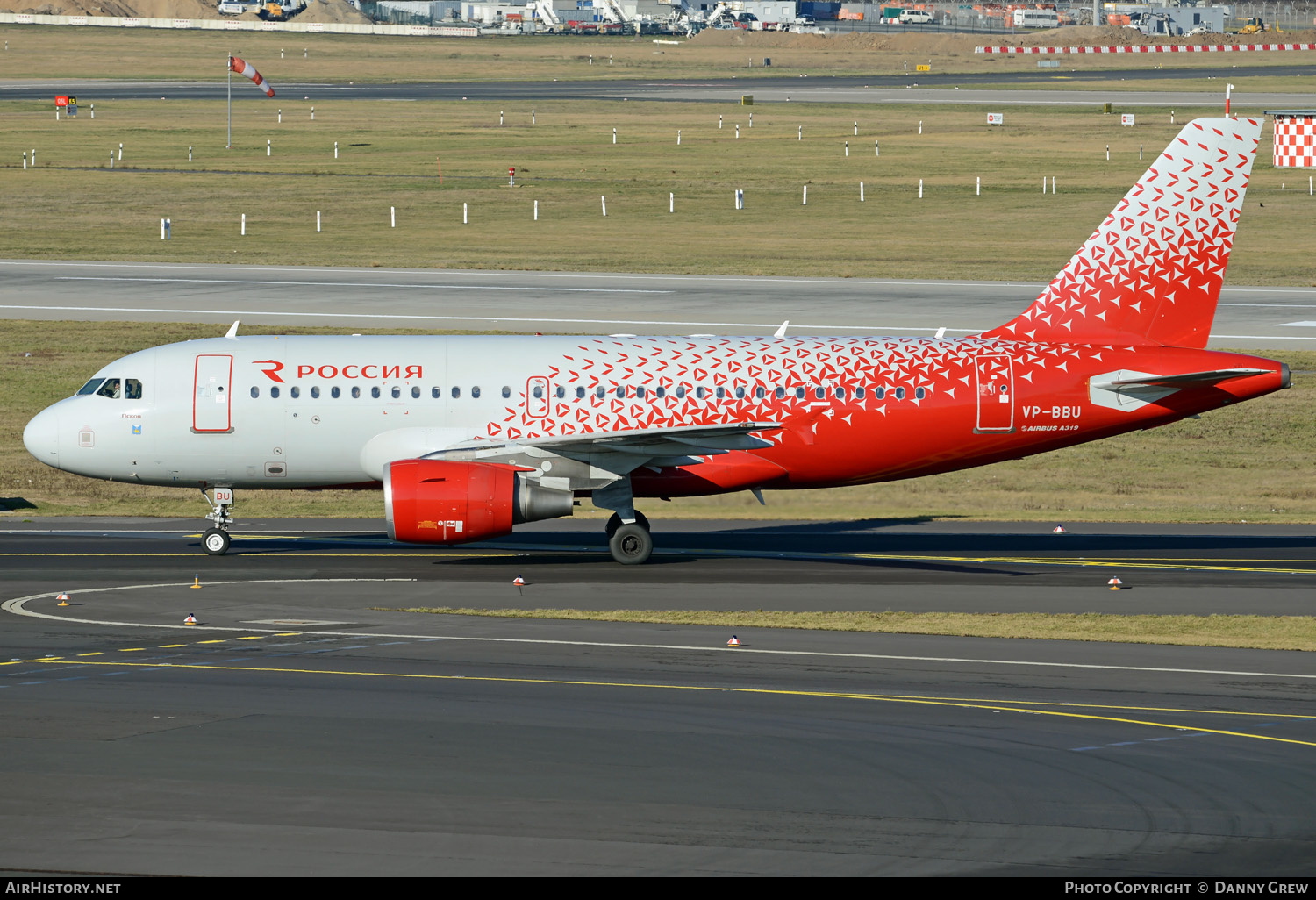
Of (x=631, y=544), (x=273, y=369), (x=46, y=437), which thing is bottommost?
(x=631, y=544)

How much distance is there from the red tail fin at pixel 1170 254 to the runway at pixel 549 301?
975 inches

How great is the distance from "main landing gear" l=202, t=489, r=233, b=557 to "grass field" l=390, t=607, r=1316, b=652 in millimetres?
7566

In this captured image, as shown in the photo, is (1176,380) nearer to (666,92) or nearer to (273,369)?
(273,369)

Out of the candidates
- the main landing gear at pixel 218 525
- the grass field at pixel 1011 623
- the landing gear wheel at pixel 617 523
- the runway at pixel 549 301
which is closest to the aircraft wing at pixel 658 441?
the landing gear wheel at pixel 617 523

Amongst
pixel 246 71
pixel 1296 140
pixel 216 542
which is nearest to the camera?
pixel 216 542

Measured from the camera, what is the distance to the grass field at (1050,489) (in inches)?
1769

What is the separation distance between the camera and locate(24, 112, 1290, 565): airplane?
36656mm

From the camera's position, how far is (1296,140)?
121m

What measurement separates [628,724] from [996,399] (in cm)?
1608

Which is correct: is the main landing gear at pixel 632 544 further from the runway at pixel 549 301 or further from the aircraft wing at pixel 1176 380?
the runway at pixel 549 301

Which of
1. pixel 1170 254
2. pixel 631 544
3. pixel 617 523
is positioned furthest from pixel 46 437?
pixel 1170 254

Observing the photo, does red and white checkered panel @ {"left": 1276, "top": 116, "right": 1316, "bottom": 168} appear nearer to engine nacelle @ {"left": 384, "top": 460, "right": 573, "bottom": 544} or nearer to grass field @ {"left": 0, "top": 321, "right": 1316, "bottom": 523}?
grass field @ {"left": 0, "top": 321, "right": 1316, "bottom": 523}

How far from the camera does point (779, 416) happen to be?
36688mm

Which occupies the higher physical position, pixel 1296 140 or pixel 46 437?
pixel 1296 140
